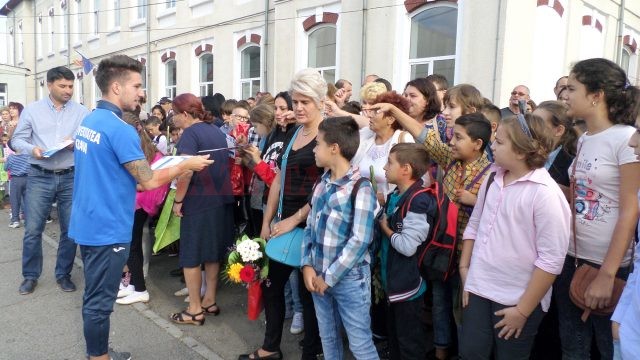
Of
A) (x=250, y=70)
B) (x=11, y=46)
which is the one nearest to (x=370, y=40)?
(x=250, y=70)

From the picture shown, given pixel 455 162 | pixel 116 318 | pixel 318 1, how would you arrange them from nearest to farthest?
pixel 455 162, pixel 116 318, pixel 318 1

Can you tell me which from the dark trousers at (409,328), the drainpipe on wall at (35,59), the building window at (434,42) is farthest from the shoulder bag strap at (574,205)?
the drainpipe on wall at (35,59)

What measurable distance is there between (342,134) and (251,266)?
1129 millimetres

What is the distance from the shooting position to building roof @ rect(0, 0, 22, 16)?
94.3ft

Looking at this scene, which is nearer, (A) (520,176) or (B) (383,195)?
(A) (520,176)

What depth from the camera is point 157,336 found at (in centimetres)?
380

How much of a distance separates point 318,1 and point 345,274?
340 inches

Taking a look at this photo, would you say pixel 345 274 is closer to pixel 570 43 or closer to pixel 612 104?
pixel 612 104

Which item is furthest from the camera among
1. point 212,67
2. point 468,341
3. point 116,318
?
point 212,67

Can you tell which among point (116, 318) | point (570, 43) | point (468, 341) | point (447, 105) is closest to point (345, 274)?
point (468, 341)

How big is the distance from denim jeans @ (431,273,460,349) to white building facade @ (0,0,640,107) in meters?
3.65

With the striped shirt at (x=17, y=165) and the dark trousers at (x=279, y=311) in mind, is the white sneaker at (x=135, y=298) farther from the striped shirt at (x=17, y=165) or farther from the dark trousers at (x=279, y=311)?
the striped shirt at (x=17, y=165)

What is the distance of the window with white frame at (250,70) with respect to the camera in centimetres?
1265

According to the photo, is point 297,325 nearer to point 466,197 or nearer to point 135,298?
point 135,298
